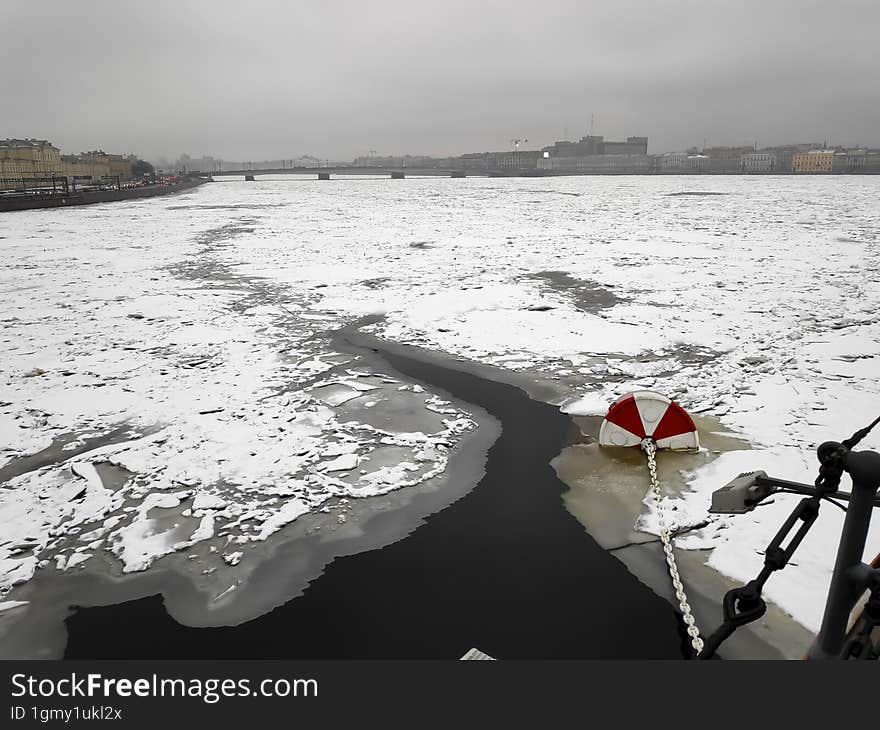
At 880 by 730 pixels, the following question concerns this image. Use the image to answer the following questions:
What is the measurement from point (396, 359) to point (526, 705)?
5726mm

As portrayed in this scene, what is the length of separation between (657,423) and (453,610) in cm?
270

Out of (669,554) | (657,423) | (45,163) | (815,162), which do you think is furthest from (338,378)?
(815,162)

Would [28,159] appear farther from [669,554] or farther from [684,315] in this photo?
[669,554]

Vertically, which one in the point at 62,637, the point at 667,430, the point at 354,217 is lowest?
the point at 62,637

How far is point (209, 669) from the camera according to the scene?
220cm

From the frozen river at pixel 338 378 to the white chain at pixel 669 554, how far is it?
134mm

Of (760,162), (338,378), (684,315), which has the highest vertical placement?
(760,162)

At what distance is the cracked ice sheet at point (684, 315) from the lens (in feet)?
17.5

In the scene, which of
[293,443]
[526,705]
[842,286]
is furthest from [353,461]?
[842,286]

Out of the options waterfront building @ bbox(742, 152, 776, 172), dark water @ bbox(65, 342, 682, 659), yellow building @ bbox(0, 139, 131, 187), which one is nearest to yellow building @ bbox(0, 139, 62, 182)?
yellow building @ bbox(0, 139, 131, 187)

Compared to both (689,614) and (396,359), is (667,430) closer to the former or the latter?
(689,614)

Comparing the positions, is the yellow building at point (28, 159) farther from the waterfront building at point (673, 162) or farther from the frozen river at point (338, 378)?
the waterfront building at point (673, 162)

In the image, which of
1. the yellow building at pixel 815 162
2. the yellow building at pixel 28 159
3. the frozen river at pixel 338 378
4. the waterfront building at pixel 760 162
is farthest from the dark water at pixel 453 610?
the waterfront building at pixel 760 162

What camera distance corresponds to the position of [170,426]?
217 inches
